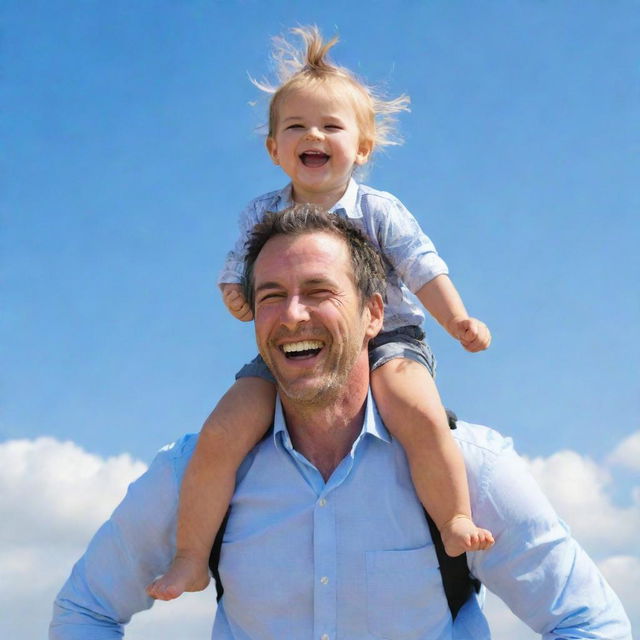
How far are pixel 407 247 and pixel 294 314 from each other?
85 cm

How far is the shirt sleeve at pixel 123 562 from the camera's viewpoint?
435 centimetres

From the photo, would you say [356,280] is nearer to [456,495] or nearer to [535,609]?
[456,495]

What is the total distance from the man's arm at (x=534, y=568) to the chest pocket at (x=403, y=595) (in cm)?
29

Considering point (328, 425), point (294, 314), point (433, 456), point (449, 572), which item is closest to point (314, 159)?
point (294, 314)

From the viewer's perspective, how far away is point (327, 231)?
442cm

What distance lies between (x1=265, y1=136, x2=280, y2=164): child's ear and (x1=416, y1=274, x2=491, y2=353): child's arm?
125cm

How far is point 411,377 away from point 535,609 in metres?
1.30

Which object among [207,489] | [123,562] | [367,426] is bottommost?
[123,562]

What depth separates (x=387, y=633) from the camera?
151 inches

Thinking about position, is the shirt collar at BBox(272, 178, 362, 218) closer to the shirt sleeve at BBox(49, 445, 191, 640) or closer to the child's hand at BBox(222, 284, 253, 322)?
the child's hand at BBox(222, 284, 253, 322)

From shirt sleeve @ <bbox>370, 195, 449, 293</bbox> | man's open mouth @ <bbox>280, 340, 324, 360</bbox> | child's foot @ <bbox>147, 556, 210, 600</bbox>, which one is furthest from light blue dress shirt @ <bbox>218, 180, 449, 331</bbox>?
child's foot @ <bbox>147, 556, 210, 600</bbox>

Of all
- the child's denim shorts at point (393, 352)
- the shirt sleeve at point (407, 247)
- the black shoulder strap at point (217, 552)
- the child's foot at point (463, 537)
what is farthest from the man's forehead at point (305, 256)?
the child's foot at point (463, 537)

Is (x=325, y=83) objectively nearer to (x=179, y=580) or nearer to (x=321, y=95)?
(x=321, y=95)

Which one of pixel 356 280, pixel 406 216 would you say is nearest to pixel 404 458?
pixel 356 280
